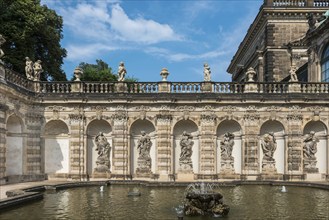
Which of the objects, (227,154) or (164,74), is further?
(227,154)

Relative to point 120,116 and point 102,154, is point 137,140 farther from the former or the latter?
point 102,154

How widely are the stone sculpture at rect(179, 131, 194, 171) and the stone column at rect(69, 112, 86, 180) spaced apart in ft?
21.4

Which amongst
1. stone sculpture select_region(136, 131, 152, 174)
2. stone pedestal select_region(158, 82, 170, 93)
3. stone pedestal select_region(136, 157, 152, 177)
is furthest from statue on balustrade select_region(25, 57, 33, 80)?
stone pedestal select_region(136, 157, 152, 177)

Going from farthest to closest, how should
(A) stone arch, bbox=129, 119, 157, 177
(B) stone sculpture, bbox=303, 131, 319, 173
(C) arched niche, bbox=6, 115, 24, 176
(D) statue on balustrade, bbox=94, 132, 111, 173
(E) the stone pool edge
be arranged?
1. (A) stone arch, bbox=129, 119, 157, 177
2. (D) statue on balustrade, bbox=94, 132, 111, 173
3. (B) stone sculpture, bbox=303, 131, 319, 173
4. (C) arched niche, bbox=6, 115, 24, 176
5. (E) the stone pool edge

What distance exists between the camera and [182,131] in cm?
2486

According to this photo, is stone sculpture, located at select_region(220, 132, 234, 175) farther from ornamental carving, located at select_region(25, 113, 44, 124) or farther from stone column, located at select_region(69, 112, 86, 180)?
ornamental carving, located at select_region(25, 113, 44, 124)

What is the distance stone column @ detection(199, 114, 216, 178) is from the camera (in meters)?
23.9

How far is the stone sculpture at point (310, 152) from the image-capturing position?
942 inches

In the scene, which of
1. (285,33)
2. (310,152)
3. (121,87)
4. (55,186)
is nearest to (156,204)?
(55,186)

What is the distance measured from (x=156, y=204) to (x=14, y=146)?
12020mm

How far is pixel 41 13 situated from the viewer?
1230 inches

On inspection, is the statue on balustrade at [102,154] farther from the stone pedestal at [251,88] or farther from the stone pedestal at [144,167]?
the stone pedestal at [251,88]

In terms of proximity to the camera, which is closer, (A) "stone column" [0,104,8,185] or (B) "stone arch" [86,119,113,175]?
(A) "stone column" [0,104,8,185]

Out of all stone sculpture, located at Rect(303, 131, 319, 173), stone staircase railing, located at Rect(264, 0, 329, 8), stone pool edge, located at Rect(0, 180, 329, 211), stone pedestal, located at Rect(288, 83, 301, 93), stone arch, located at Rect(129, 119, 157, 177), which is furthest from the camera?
stone staircase railing, located at Rect(264, 0, 329, 8)
